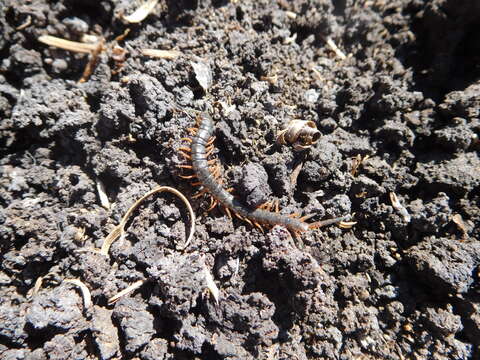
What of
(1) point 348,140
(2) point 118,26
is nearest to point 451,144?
(1) point 348,140

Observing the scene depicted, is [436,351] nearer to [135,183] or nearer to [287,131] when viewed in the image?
[287,131]

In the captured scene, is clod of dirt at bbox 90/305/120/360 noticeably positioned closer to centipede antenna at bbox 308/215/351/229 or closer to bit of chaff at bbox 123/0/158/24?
centipede antenna at bbox 308/215/351/229

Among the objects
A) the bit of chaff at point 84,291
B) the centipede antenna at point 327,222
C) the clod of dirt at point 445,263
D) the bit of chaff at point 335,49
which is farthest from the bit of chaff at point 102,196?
the bit of chaff at point 335,49

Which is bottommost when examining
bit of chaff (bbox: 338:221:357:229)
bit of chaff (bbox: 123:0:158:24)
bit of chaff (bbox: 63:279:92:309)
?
bit of chaff (bbox: 63:279:92:309)

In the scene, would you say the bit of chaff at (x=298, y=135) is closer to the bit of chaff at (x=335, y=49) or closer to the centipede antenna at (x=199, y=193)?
the centipede antenna at (x=199, y=193)

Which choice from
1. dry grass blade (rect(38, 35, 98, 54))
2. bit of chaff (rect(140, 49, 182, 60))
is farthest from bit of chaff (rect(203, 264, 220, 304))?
dry grass blade (rect(38, 35, 98, 54))

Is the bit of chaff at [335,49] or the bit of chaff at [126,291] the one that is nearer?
the bit of chaff at [126,291]

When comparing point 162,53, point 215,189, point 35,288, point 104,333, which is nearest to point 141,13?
point 162,53
